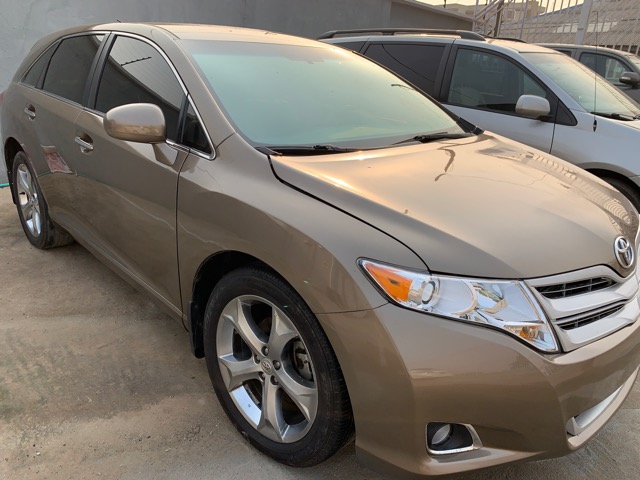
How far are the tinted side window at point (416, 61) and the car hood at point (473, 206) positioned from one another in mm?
3019

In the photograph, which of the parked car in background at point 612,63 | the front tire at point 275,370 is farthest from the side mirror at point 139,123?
the parked car in background at point 612,63

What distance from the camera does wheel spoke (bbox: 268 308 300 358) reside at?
1.92m

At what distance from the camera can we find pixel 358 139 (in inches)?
97.1

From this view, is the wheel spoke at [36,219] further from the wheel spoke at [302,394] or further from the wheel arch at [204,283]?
the wheel spoke at [302,394]

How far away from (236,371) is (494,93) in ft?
12.6

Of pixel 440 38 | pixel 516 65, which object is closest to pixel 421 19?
pixel 440 38

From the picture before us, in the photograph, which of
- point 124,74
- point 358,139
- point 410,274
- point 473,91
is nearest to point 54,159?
point 124,74

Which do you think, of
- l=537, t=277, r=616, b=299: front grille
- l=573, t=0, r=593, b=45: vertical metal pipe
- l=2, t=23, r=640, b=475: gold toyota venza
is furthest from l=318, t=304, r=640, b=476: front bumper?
l=573, t=0, r=593, b=45: vertical metal pipe

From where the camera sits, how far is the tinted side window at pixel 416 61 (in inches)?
206

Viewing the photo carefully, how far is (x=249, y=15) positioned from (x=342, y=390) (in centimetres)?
716

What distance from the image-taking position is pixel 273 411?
6.91ft

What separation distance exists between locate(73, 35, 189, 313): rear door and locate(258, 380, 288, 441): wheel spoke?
0.66m

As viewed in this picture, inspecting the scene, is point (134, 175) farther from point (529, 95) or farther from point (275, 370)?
point (529, 95)

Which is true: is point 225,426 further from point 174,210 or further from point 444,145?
point 444,145
